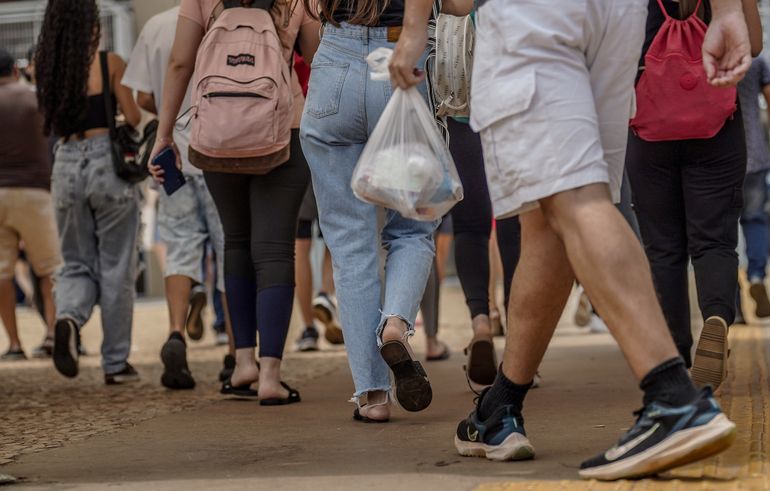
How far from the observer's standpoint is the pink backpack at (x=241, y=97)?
5.52 meters

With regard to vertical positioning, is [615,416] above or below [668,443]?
below

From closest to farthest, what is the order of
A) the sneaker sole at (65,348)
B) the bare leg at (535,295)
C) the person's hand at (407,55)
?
the bare leg at (535,295) → the person's hand at (407,55) → the sneaker sole at (65,348)

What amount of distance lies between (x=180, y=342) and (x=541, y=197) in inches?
145

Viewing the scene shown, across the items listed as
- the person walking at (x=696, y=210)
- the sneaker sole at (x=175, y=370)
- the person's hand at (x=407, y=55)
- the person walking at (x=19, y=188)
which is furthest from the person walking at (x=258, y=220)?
the person walking at (x=19, y=188)

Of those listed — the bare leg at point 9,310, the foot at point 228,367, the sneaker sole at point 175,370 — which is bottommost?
the bare leg at point 9,310

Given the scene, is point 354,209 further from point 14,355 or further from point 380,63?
point 14,355

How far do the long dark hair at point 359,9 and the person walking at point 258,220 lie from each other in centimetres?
61

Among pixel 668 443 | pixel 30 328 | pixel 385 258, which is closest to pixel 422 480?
pixel 668 443

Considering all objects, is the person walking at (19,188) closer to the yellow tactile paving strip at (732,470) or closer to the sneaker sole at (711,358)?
the sneaker sole at (711,358)

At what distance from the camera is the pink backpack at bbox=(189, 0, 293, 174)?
217 inches

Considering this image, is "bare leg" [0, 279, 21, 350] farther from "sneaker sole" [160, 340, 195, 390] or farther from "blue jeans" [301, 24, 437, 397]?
"blue jeans" [301, 24, 437, 397]

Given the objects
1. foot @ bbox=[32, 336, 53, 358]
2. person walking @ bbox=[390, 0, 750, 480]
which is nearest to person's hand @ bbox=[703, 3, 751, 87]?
person walking @ bbox=[390, 0, 750, 480]

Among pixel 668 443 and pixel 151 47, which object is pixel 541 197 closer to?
pixel 668 443

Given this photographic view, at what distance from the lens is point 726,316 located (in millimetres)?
5316
